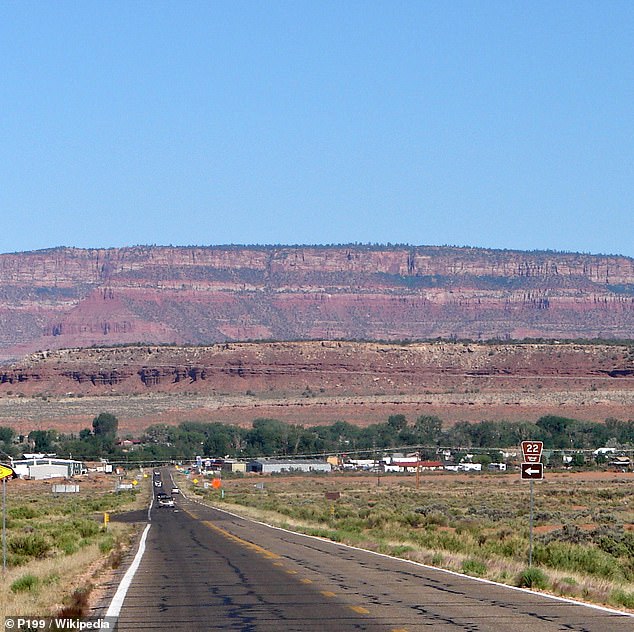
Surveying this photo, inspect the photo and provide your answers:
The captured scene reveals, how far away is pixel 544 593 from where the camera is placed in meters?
19.0

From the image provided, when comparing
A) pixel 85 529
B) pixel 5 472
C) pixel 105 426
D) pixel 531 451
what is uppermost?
pixel 105 426

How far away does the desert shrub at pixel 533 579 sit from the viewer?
19.8 m

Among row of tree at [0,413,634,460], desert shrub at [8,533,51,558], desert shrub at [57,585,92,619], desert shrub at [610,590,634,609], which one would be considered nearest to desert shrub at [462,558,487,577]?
desert shrub at [610,590,634,609]

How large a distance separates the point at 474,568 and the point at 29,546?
1121 centimetres

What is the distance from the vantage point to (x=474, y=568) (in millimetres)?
23109

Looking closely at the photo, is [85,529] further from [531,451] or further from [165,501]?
[165,501]

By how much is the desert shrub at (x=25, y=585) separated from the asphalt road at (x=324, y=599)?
1487 millimetres

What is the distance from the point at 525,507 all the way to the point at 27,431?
286 ft

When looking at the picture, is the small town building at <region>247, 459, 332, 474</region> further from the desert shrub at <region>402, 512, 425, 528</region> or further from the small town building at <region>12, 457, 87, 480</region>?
the desert shrub at <region>402, 512, 425, 528</region>

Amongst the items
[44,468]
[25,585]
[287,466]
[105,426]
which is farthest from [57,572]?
[105,426]

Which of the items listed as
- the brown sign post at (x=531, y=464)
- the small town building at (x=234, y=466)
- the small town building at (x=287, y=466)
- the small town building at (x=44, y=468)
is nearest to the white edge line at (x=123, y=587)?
the brown sign post at (x=531, y=464)

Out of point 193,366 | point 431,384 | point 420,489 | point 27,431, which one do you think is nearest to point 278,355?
point 193,366

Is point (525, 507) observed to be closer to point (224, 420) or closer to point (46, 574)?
point (46, 574)

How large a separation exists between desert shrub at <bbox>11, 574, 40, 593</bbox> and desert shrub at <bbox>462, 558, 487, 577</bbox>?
301 inches
